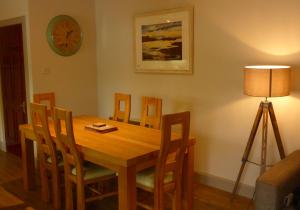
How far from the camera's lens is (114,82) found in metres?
4.84

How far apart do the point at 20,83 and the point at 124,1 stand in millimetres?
1961

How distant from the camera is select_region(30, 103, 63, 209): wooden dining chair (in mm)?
3162

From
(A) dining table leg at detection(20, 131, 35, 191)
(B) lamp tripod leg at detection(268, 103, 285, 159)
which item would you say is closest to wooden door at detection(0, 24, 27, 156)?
(A) dining table leg at detection(20, 131, 35, 191)

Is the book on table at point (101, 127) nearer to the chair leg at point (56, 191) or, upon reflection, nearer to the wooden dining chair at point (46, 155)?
the wooden dining chair at point (46, 155)

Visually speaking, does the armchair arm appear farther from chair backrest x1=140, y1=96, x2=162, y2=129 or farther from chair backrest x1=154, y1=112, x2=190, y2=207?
chair backrest x1=140, y1=96, x2=162, y2=129

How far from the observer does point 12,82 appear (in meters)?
4.90

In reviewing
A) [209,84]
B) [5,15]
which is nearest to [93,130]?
[209,84]

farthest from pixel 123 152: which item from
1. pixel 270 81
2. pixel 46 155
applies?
pixel 270 81

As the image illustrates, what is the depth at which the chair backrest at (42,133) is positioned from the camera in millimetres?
3141

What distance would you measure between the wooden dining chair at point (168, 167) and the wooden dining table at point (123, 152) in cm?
11

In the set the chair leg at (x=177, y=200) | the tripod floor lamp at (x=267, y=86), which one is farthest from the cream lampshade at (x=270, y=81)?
the chair leg at (x=177, y=200)

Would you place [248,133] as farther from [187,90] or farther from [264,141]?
[187,90]

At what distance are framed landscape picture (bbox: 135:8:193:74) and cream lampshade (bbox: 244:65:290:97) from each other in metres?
1.09

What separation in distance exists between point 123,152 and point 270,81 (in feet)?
4.51
